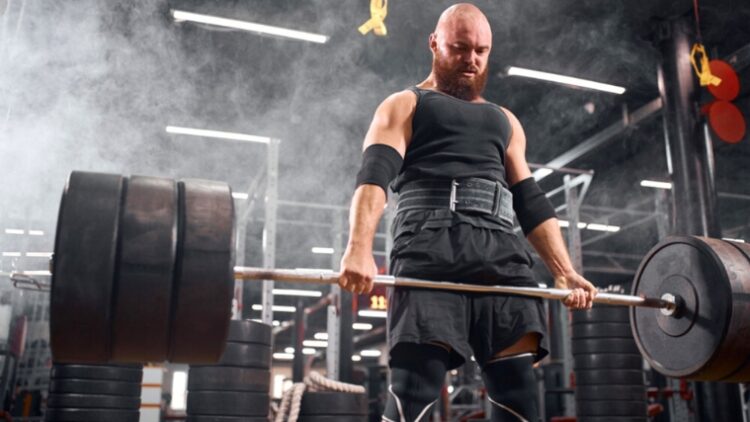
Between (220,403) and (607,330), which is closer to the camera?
(220,403)

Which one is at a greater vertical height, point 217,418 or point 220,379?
point 220,379

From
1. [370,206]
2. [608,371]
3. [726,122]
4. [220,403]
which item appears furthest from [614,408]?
[370,206]

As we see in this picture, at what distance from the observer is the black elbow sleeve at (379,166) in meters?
1.61

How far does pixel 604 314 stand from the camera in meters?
4.41

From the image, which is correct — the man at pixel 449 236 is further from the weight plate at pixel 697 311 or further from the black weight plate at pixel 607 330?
the black weight plate at pixel 607 330

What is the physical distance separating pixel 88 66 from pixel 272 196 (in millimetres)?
1726

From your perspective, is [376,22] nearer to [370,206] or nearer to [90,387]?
[370,206]

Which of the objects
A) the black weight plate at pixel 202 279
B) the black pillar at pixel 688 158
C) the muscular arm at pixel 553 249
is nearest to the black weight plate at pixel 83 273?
the black weight plate at pixel 202 279

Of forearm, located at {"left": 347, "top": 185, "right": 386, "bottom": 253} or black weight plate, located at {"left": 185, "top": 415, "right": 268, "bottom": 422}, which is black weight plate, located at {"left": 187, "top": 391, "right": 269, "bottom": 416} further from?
forearm, located at {"left": 347, "top": 185, "right": 386, "bottom": 253}

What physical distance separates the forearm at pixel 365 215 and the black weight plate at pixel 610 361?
325cm

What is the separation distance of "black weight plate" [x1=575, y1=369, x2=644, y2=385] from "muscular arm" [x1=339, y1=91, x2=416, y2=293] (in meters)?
3.21

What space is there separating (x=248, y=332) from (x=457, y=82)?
7.47 ft

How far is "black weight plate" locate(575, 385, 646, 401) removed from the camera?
171 inches

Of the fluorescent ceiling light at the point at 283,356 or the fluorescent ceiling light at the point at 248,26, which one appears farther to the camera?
the fluorescent ceiling light at the point at 283,356
